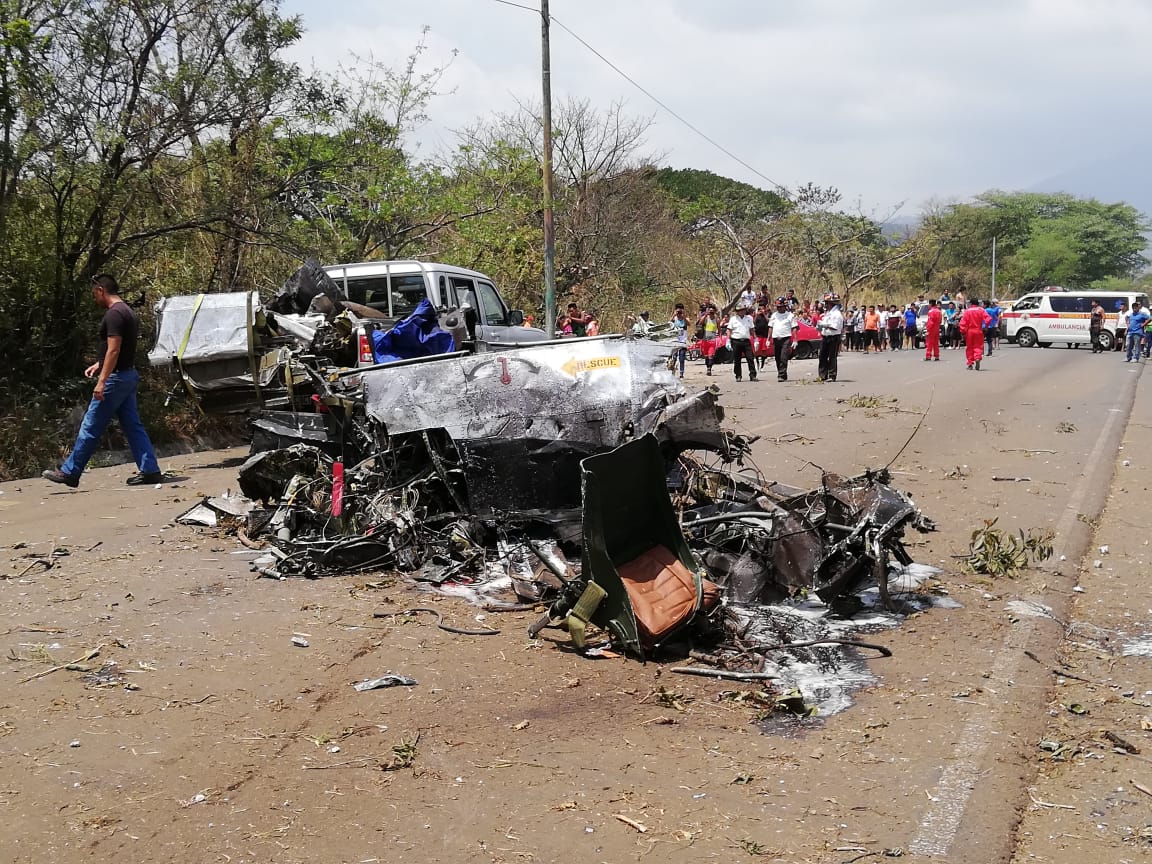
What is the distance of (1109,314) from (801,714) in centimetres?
3414

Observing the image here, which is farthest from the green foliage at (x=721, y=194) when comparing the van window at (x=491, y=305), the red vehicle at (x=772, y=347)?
the van window at (x=491, y=305)

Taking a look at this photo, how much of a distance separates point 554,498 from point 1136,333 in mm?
25710

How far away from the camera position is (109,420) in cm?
898

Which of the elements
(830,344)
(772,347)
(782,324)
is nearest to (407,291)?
(782,324)

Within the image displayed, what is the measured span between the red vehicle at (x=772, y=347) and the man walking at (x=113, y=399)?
15.3m

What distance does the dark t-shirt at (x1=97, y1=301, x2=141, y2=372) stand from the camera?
8.71 meters

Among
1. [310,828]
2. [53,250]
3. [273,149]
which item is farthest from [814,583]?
[273,149]

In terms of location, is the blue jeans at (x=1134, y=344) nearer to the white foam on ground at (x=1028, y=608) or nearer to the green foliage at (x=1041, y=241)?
the white foam on ground at (x=1028, y=608)

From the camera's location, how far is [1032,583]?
19.9ft

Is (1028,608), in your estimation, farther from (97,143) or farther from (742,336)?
(742,336)

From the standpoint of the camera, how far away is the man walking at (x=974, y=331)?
22234 mm

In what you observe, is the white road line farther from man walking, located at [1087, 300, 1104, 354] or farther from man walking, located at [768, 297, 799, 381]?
man walking, located at [1087, 300, 1104, 354]

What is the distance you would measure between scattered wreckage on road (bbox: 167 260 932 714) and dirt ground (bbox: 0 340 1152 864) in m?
0.33

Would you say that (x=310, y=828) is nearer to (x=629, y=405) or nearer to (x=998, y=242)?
(x=629, y=405)
